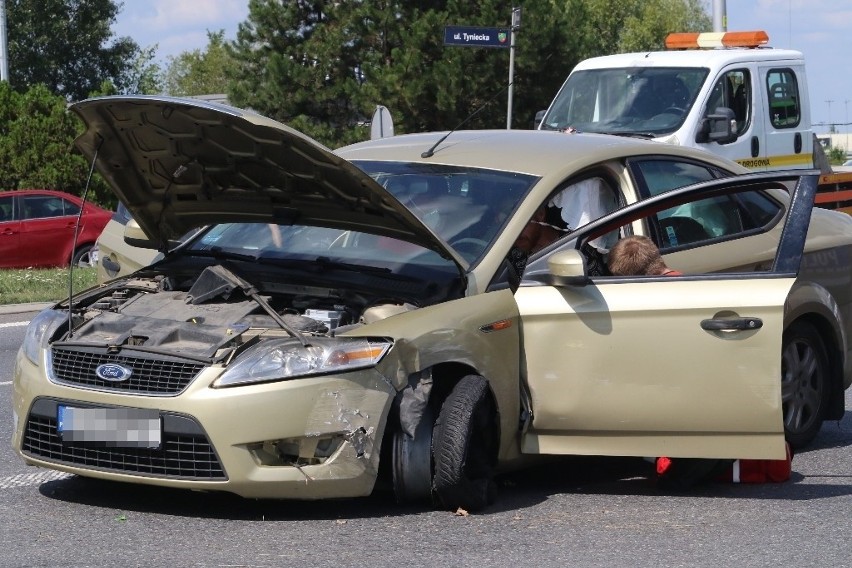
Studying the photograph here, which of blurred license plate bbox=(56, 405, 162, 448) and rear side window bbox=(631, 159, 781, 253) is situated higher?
rear side window bbox=(631, 159, 781, 253)

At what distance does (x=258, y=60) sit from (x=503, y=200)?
2262 centimetres

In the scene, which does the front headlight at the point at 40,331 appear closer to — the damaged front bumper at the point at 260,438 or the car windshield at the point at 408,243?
the damaged front bumper at the point at 260,438

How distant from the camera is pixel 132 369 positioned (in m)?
5.50

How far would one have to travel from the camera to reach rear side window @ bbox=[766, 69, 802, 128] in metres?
15.5

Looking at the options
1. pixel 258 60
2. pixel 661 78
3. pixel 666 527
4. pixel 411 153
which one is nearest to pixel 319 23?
pixel 258 60

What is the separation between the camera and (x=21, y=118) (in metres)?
26.4

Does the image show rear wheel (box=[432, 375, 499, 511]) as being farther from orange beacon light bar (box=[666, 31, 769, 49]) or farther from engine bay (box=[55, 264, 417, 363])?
orange beacon light bar (box=[666, 31, 769, 49])

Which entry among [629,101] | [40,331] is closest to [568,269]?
[40,331]

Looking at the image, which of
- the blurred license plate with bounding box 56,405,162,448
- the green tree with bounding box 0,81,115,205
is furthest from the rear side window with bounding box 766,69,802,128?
the green tree with bounding box 0,81,115,205

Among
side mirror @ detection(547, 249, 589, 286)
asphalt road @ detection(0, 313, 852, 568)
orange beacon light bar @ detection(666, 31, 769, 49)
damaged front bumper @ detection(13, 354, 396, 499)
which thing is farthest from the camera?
orange beacon light bar @ detection(666, 31, 769, 49)

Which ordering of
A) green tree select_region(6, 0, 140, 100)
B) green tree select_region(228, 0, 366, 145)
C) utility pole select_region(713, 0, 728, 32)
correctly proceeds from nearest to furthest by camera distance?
utility pole select_region(713, 0, 728, 32)
green tree select_region(228, 0, 366, 145)
green tree select_region(6, 0, 140, 100)

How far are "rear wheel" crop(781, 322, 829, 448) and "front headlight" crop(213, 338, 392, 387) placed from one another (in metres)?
2.45

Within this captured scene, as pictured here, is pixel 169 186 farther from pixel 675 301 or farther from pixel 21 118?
pixel 21 118

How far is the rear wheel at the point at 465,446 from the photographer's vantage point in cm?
558
